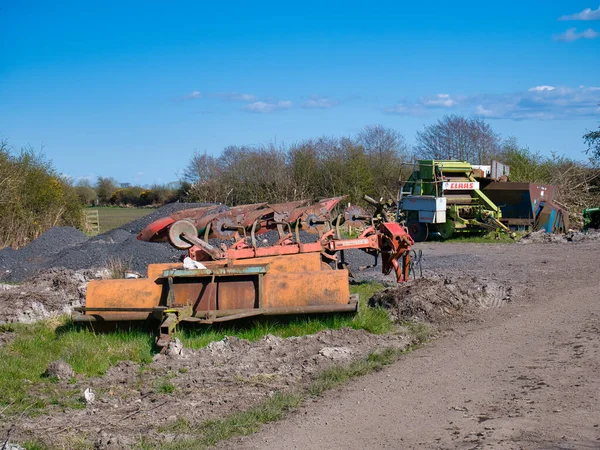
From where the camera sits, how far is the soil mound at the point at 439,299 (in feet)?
30.0

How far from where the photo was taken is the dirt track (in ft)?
16.5

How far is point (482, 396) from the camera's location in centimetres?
595

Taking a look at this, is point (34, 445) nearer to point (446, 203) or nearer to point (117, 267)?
point (117, 267)

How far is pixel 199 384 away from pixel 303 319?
7.09 ft

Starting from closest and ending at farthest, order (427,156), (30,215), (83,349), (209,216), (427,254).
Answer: (83,349)
(209,216)
(427,254)
(30,215)
(427,156)

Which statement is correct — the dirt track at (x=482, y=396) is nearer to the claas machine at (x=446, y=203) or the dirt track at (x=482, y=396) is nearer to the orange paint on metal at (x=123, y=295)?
the orange paint on metal at (x=123, y=295)

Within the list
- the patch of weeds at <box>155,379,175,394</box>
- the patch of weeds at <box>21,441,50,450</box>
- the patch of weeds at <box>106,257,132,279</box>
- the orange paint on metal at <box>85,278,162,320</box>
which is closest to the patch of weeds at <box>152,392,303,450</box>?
the patch of weeds at <box>21,441,50,450</box>

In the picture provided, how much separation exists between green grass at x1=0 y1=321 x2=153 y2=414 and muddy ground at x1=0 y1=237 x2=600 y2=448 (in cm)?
24

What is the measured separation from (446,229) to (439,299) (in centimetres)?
1049

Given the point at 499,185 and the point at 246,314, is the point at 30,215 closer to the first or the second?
the point at 499,185

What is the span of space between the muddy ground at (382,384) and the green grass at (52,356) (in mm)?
238

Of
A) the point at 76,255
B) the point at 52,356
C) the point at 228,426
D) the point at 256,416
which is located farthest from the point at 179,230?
the point at 76,255

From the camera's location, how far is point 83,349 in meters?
7.70

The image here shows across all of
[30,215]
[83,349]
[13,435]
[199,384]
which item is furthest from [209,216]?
[30,215]
